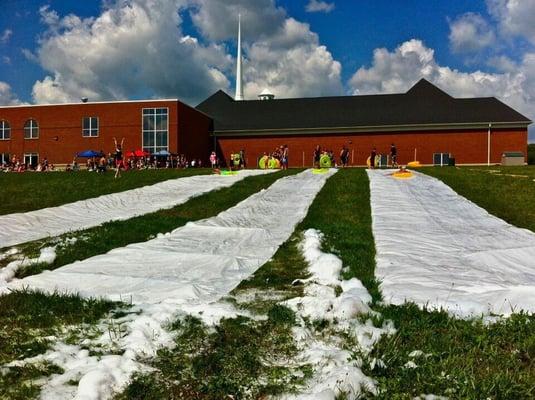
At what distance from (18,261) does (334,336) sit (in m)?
6.05

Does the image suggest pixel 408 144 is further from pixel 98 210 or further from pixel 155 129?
pixel 98 210

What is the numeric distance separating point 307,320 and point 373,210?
356 inches

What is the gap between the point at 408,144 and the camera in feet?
181

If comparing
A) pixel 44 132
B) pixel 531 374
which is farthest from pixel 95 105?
pixel 531 374

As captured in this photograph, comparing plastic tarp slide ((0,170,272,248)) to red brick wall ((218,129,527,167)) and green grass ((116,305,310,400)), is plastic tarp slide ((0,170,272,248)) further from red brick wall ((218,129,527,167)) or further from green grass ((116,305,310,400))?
red brick wall ((218,129,527,167))

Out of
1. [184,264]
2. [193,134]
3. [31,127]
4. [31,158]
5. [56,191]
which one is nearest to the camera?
[184,264]

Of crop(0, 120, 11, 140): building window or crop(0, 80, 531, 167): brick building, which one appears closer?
crop(0, 80, 531, 167): brick building

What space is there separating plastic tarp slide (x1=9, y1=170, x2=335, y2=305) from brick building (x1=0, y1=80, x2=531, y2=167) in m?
42.7

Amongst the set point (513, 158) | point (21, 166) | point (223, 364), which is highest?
point (513, 158)

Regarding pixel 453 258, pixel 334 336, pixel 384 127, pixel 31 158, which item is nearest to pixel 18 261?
pixel 334 336

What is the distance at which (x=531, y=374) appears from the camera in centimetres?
384

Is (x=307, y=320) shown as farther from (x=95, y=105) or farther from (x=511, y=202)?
(x=95, y=105)

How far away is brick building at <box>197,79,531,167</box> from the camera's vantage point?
53812mm

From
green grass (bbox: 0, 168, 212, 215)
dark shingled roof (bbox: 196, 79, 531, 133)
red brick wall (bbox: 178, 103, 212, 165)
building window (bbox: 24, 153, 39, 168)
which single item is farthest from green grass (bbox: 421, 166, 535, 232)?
building window (bbox: 24, 153, 39, 168)
